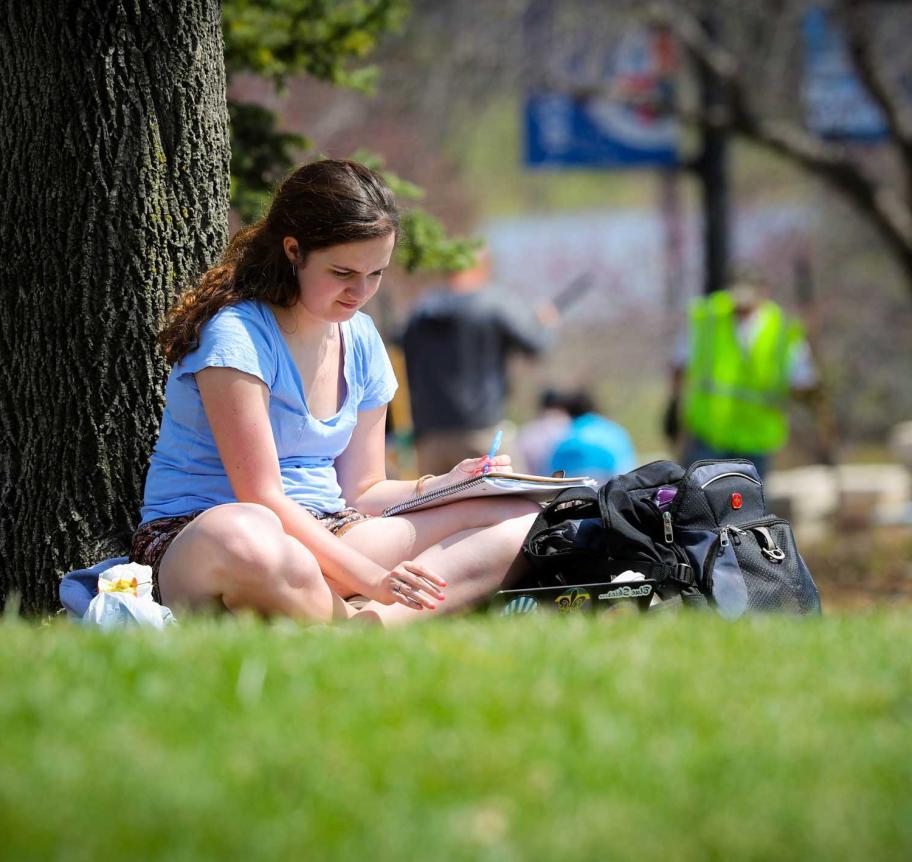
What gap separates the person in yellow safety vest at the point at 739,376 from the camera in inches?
360

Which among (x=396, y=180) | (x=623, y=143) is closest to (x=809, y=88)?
(x=623, y=143)

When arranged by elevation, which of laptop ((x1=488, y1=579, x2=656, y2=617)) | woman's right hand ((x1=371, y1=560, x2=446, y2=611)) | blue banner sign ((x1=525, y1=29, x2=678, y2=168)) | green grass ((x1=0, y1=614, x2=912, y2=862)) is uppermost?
blue banner sign ((x1=525, y1=29, x2=678, y2=168))

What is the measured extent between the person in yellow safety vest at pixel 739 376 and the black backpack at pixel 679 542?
16.4 feet

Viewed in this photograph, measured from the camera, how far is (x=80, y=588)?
402cm

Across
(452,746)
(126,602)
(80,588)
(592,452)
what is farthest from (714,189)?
(452,746)

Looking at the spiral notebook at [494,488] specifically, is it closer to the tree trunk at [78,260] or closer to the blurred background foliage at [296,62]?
the tree trunk at [78,260]

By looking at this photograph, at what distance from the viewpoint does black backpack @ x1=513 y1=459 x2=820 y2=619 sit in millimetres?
3939

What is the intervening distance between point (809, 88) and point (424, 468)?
18.4 ft

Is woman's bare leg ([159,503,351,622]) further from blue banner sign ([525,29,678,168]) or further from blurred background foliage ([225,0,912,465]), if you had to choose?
blue banner sign ([525,29,678,168])

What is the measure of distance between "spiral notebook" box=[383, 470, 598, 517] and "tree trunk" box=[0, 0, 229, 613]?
0.95 m

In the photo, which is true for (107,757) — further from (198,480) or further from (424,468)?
(424,468)

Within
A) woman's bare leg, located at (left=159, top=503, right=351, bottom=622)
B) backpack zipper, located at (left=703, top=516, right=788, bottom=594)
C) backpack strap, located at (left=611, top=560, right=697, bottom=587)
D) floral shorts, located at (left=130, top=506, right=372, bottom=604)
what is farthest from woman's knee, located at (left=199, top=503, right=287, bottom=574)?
backpack zipper, located at (left=703, top=516, right=788, bottom=594)

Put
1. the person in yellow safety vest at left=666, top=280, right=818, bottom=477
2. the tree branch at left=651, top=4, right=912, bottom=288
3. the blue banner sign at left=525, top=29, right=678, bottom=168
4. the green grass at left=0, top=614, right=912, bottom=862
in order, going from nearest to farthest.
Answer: the green grass at left=0, top=614, right=912, bottom=862, the person in yellow safety vest at left=666, top=280, right=818, bottom=477, the tree branch at left=651, top=4, right=912, bottom=288, the blue banner sign at left=525, top=29, right=678, bottom=168

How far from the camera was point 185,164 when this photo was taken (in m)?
4.48
